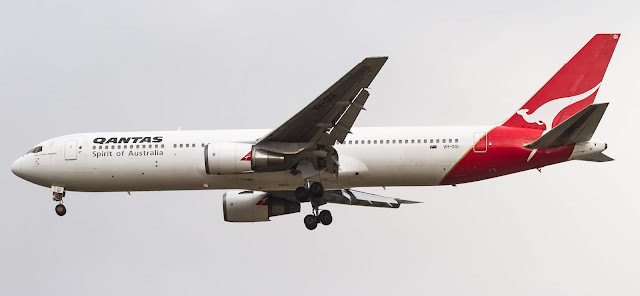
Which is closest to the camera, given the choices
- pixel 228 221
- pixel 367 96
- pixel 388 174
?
pixel 367 96

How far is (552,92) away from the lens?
3909cm

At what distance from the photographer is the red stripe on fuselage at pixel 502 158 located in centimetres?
3731

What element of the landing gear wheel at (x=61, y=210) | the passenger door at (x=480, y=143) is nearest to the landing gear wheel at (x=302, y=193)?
the passenger door at (x=480, y=143)

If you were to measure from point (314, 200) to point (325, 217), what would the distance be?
4.43ft

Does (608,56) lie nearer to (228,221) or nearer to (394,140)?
(394,140)

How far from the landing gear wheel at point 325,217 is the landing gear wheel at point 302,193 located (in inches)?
63.1

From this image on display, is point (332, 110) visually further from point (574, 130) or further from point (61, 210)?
point (61, 210)

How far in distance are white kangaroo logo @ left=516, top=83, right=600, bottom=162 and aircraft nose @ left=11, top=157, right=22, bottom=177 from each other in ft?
54.8

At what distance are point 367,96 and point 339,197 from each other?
343 inches

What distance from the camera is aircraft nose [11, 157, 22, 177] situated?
135 ft

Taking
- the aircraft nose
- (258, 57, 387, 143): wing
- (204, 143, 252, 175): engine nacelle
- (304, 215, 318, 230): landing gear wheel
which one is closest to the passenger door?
(258, 57, 387, 143): wing

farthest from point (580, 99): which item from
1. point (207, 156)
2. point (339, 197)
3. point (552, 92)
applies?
point (207, 156)

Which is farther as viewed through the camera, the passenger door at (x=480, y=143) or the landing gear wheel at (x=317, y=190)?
the passenger door at (x=480, y=143)

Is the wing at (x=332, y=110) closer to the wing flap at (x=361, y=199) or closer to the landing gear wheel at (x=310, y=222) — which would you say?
the landing gear wheel at (x=310, y=222)
